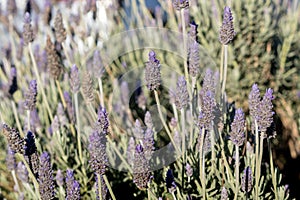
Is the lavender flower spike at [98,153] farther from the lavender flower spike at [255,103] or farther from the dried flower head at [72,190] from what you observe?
the lavender flower spike at [255,103]

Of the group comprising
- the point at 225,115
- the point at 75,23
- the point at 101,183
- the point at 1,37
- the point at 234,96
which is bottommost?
the point at 101,183

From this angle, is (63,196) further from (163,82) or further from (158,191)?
(163,82)

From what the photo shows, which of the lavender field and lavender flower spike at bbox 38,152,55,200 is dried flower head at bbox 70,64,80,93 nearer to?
the lavender field

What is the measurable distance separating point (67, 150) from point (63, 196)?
28 centimetres

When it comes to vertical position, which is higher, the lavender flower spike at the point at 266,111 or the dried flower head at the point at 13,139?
the dried flower head at the point at 13,139

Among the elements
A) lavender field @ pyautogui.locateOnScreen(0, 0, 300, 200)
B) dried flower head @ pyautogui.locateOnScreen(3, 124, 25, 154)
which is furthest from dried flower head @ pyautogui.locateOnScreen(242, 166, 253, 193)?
dried flower head @ pyautogui.locateOnScreen(3, 124, 25, 154)

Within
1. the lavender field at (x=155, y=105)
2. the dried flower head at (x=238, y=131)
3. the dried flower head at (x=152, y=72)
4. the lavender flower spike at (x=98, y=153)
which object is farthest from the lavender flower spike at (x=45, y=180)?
the dried flower head at (x=238, y=131)

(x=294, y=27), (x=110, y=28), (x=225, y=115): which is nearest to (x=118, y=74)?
(x=110, y=28)

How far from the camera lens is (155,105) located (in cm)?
203

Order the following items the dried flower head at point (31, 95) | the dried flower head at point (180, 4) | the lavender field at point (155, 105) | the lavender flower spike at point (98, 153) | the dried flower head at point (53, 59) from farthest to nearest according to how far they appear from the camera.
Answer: the dried flower head at point (53, 59)
the dried flower head at point (31, 95)
the dried flower head at point (180, 4)
the lavender field at point (155, 105)
the lavender flower spike at point (98, 153)

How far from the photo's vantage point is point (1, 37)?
2.59 metres

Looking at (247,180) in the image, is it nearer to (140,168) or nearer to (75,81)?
(140,168)

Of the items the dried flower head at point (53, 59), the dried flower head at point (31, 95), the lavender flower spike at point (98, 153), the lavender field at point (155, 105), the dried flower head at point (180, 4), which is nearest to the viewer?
the lavender flower spike at point (98, 153)

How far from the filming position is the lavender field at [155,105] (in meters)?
1.13
